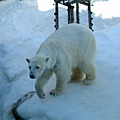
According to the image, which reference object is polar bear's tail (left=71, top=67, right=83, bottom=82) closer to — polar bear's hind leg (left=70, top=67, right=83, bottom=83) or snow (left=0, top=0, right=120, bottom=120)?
polar bear's hind leg (left=70, top=67, right=83, bottom=83)

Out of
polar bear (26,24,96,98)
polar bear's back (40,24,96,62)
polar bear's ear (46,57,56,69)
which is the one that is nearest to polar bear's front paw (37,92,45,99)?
polar bear (26,24,96,98)

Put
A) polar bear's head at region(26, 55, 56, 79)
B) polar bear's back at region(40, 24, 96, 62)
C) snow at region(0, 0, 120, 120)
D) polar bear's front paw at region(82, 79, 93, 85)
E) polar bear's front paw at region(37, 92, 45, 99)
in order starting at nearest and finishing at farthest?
polar bear's head at region(26, 55, 56, 79) → snow at region(0, 0, 120, 120) → polar bear's front paw at region(37, 92, 45, 99) → polar bear's back at region(40, 24, 96, 62) → polar bear's front paw at region(82, 79, 93, 85)

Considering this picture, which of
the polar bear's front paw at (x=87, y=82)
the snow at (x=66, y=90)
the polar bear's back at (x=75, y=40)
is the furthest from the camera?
the polar bear's front paw at (x=87, y=82)

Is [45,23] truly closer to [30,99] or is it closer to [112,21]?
[112,21]

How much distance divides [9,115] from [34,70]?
111 centimetres

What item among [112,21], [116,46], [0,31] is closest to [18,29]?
[0,31]

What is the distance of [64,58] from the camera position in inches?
175

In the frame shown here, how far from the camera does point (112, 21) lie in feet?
40.0

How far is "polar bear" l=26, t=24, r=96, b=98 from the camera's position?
162 inches

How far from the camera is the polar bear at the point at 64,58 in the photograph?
412cm

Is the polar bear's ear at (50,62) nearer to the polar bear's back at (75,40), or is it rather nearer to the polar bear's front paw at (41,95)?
the polar bear's back at (75,40)

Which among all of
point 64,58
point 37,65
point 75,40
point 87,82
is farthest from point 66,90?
point 37,65

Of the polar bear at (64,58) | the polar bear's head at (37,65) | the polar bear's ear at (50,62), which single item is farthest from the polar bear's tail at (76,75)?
the polar bear's head at (37,65)

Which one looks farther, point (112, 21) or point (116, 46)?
point (112, 21)
